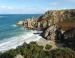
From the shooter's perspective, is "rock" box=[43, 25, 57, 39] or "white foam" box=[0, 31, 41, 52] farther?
"rock" box=[43, 25, 57, 39]

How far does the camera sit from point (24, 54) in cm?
1958

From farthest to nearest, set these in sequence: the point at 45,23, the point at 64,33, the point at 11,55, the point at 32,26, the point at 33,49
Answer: the point at 32,26 < the point at 45,23 < the point at 64,33 < the point at 33,49 < the point at 11,55

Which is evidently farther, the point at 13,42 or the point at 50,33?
the point at 50,33

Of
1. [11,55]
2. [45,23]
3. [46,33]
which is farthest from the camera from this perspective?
[45,23]

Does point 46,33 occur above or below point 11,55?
below

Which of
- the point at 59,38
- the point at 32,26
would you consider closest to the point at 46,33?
the point at 59,38

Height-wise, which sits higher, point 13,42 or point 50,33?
point 50,33

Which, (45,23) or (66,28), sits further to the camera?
(45,23)

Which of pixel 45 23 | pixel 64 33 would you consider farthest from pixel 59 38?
pixel 45 23

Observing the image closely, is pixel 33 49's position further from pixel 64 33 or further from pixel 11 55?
pixel 64 33

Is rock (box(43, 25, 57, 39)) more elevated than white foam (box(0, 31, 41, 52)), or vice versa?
rock (box(43, 25, 57, 39))

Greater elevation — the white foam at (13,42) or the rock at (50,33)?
the rock at (50,33)

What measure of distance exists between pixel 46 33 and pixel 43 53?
125 feet

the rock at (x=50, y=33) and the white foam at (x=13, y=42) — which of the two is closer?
the white foam at (x=13, y=42)
